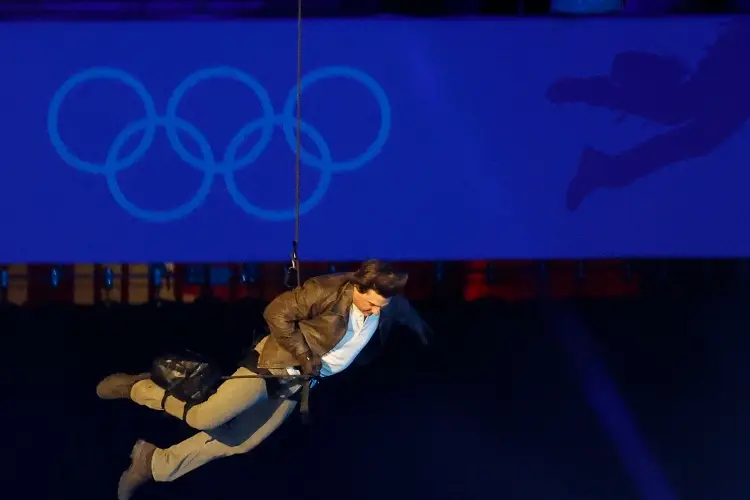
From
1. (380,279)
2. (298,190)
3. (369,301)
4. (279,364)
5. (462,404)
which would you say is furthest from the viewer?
(462,404)

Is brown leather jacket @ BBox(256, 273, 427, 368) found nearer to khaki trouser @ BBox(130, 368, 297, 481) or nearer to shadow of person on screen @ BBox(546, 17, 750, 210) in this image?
khaki trouser @ BBox(130, 368, 297, 481)

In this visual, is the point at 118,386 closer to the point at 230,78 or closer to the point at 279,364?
the point at 279,364

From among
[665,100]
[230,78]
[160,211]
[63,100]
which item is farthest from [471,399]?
[63,100]

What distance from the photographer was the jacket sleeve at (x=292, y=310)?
311 cm

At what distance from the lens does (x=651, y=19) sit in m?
3.70

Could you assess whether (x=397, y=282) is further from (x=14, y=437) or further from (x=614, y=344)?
(x=14, y=437)

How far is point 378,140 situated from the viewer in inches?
147

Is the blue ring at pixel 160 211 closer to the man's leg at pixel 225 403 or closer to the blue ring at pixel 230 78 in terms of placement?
the blue ring at pixel 230 78

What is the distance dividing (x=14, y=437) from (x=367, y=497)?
6.57 feet

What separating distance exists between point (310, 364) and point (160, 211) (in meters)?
1.14

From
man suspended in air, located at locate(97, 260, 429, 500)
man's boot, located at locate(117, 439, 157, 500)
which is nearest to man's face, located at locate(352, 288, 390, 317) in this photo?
man suspended in air, located at locate(97, 260, 429, 500)

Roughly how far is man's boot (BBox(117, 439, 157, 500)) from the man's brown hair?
66.1 inches

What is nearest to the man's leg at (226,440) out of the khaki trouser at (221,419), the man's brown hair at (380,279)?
the khaki trouser at (221,419)

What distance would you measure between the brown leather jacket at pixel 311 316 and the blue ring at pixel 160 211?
83 cm
